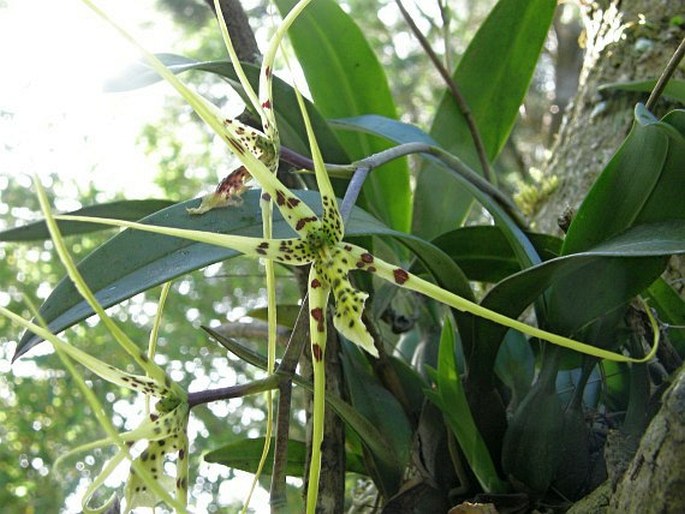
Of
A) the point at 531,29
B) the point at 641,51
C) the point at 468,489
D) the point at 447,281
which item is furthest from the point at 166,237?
the point at 641,51

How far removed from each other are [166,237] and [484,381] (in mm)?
330

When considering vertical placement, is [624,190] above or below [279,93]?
below

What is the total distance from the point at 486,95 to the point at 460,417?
48 centimetres

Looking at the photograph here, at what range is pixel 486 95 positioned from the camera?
1.04m

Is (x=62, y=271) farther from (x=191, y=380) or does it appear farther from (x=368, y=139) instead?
(x=368, y=139)

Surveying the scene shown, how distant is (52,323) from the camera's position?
1.77ft

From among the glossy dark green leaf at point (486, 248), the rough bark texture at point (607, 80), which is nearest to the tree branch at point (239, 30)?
the glossy dark green leaf at point (486, 248)

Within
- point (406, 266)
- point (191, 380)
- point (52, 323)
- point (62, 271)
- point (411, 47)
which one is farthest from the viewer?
point (411, 47)

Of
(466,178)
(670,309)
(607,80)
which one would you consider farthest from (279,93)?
(607,80)

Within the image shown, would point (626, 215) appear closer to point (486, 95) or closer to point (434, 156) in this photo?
point (434, 156)

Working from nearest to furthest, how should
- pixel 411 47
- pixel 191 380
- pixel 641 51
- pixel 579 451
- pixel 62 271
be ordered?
pixel 579 451
pixel 641 51
pixel 191 380
pixel 62 271
pixel 411 47

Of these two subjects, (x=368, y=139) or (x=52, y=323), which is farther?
(x=368, y=139)

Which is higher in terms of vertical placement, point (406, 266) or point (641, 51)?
point (641, 51)

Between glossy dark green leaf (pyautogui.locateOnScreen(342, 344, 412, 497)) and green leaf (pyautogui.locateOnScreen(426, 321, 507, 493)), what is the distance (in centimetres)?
6
